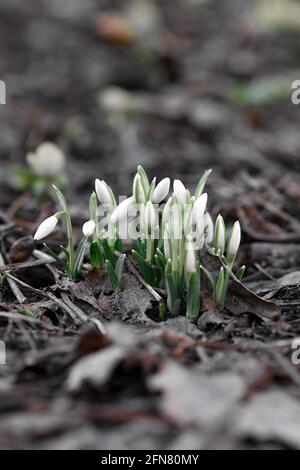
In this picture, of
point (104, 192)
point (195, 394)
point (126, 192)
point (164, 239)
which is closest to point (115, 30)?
point (126, 192)

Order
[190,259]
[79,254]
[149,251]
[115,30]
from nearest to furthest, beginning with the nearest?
[190,259] < [149,251] < [79,254] < [115,30]

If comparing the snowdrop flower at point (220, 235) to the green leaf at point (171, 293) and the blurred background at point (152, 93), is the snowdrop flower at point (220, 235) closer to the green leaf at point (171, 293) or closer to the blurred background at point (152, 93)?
the green leaf at point (171, 293)

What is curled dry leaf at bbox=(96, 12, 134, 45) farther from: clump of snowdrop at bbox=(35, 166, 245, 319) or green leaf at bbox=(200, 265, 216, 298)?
green leaf at bbox=(200, 265, 216, 298)

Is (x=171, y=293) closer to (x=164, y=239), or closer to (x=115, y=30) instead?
(x=164, y=239)

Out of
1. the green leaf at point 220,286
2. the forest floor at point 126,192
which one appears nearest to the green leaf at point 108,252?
the forest floor at point 126,192

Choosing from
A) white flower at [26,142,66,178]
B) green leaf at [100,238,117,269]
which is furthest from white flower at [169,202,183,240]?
white flower at [26,142,66,178]

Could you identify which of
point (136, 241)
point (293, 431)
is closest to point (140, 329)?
point (136, 241)

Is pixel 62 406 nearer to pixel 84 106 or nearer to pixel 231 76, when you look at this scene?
pixel 84 106
